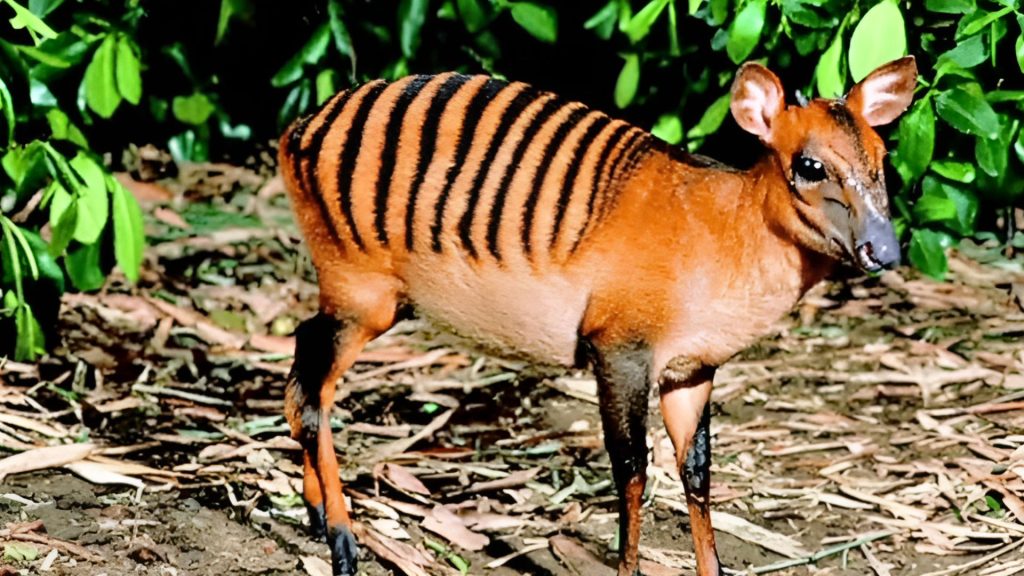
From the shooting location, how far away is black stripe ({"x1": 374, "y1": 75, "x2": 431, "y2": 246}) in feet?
11.4

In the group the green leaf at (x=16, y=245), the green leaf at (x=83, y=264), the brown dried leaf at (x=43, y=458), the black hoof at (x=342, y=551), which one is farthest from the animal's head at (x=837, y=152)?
the green leaf at (x=83, y=264)

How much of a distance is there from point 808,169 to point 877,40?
3.26ft

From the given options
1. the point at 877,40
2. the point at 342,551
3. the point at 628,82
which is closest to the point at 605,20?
the point at 628,82

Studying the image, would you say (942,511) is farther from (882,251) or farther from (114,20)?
(114,20)

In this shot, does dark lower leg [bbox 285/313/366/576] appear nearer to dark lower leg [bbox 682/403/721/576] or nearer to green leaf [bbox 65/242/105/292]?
dark lower leg [bbox 682/403/721/576]

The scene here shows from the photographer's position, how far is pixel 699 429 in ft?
11.5

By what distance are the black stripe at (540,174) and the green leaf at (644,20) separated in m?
1.19

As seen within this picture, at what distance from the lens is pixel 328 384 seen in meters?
3.57

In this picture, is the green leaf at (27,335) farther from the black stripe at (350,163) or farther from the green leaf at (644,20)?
the green leaf at (644,20)

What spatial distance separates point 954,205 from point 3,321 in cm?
327

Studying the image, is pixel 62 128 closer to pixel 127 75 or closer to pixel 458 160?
pixel 127 75

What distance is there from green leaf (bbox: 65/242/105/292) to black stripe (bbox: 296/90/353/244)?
1.48 meters

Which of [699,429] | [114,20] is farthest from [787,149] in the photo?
[114,20]

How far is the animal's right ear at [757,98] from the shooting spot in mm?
3119
